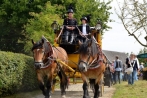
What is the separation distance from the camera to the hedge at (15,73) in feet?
38.0

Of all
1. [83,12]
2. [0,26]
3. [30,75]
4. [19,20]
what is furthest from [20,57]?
[0,26]

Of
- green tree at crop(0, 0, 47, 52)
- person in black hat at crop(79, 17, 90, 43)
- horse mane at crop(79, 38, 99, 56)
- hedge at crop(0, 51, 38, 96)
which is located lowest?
hedge at crop(0, 51, 38, 96)

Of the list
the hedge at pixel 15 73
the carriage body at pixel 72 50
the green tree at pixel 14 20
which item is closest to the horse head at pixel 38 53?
the hedge at pixel 15 73

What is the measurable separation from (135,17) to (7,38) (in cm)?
1780

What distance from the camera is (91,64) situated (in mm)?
9688

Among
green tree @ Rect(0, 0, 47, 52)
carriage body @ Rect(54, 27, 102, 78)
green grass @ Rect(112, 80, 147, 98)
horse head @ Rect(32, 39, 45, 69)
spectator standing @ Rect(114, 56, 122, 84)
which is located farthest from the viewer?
green tree @ Rect(0, 0, 47, 52)

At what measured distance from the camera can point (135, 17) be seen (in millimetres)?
20250

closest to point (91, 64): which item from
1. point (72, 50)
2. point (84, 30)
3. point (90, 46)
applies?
point (90, 46)

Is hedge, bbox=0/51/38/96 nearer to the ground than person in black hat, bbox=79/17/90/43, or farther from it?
nearer to the ground

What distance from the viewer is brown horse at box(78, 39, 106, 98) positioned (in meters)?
9.11

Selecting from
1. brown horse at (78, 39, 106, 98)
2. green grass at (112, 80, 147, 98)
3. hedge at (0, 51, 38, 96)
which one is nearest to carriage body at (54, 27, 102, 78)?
hedge at (0, 51, 38, 96)

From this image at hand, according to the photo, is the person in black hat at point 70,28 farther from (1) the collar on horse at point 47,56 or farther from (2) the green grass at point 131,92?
(2) the green grass at point 131,92

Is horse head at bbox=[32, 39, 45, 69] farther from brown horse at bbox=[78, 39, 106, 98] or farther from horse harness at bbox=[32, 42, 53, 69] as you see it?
brown horse at bbox=[78, 39, 106, 98]

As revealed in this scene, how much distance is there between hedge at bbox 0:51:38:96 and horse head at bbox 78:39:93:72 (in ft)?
11.5
